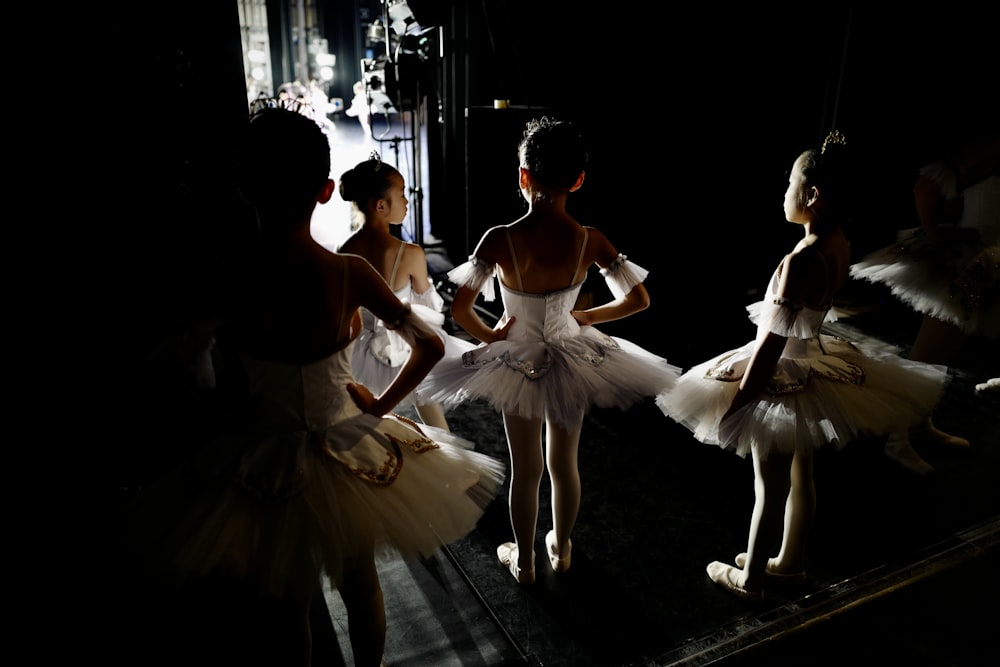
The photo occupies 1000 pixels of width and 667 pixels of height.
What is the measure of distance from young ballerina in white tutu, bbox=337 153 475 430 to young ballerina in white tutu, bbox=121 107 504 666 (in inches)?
27.9

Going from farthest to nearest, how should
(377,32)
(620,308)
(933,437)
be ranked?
(377,32) → (933,437) → (620,308)

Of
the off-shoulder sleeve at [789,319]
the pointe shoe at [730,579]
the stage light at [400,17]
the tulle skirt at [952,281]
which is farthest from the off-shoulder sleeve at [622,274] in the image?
the stage light at [400,17]

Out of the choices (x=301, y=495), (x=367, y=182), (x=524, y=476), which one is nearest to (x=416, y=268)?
(x=367, y=182)

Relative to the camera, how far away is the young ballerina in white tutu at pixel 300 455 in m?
1.46

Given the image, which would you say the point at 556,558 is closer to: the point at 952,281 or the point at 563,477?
the point at 563,477

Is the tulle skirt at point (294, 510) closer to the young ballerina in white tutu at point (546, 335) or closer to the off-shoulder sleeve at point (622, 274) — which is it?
the young ballerina in white tutu at point (546, 335)

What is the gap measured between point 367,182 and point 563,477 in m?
1.27

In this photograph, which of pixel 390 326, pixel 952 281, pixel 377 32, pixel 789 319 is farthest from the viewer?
pixel 377 32

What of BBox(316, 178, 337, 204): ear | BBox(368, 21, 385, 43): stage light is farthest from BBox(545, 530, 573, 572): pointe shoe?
BBox(368, 21, 385, 43): stage light

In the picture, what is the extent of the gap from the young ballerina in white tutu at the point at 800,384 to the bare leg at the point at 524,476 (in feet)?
1.60

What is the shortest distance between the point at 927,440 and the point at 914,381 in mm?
1543

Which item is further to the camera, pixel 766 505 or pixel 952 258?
pixel 952 258

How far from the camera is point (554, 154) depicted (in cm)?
206

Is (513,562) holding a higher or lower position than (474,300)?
lower
